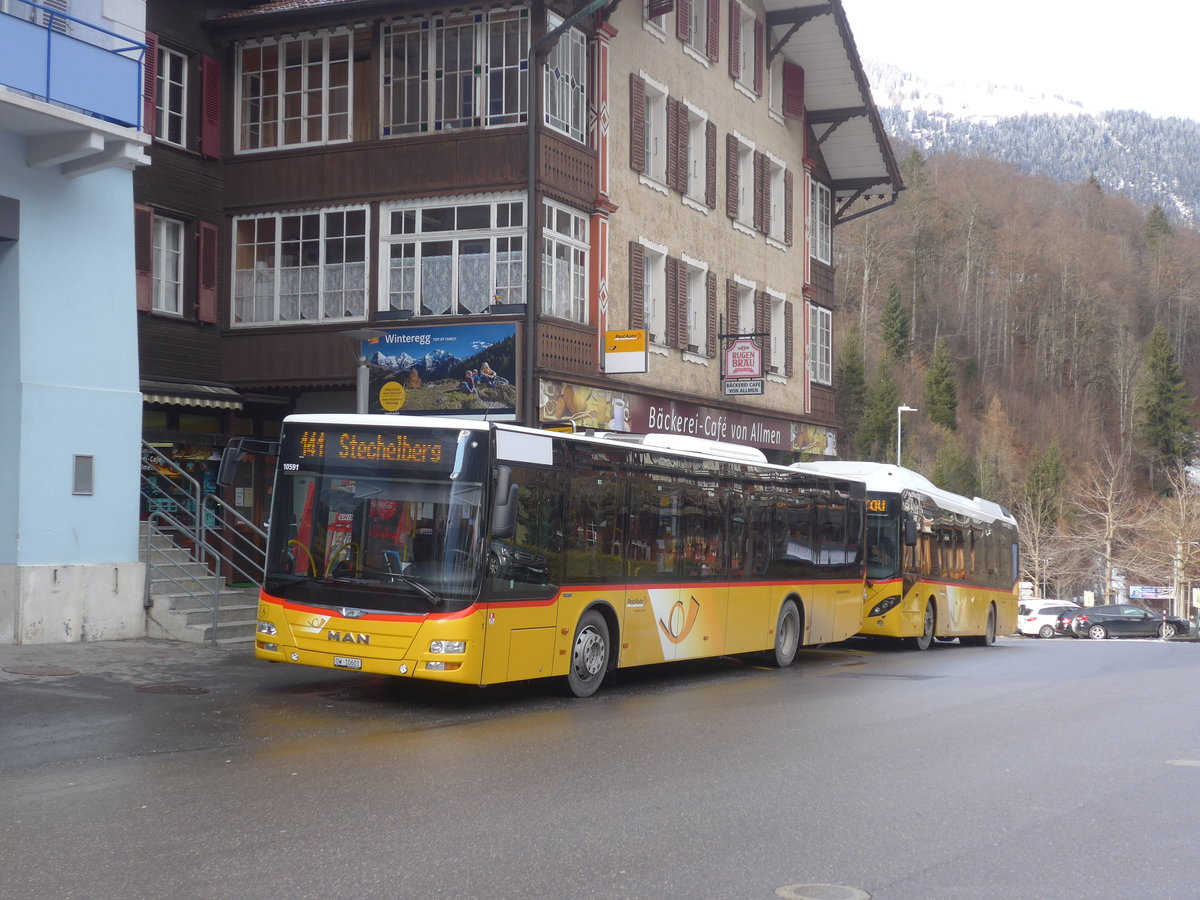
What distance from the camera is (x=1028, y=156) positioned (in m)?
186

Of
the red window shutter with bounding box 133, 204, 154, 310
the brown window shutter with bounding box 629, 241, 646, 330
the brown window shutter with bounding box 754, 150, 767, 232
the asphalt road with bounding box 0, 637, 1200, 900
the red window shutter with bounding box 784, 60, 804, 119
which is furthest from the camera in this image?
the red window shutter with bounding box 784, 60, 804, 119

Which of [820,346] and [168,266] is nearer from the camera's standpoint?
[168,266]

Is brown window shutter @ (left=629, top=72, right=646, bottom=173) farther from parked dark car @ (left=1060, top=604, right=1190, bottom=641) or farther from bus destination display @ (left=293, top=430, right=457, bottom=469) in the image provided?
parked dark car @ (left=1060, top=604, right=1190, bottom=641)

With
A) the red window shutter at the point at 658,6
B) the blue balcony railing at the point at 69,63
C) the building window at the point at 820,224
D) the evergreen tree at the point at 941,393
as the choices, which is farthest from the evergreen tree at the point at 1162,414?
the blue balcony railing at the point at 69,63

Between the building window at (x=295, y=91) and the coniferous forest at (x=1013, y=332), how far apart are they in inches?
2641

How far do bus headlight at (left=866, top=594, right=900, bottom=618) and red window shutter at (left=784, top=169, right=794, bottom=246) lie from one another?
479 inches

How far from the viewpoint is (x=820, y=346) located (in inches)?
1380

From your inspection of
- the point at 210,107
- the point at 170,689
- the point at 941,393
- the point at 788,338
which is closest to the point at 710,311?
the point at 788,338

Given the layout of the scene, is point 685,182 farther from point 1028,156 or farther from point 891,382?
point 1028,156

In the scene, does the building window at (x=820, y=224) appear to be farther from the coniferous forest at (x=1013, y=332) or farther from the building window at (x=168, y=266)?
the coniferous forest at (x=1013, y=332)

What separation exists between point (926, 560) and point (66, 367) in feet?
49.0

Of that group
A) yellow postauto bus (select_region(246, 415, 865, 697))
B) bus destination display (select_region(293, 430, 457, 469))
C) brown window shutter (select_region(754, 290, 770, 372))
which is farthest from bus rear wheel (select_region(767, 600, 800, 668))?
brown window shutter (select_region(754, 290, 770, 372))

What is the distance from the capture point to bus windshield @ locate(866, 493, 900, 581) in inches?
918

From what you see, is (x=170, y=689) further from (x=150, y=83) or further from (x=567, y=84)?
(x=567, y=84)
